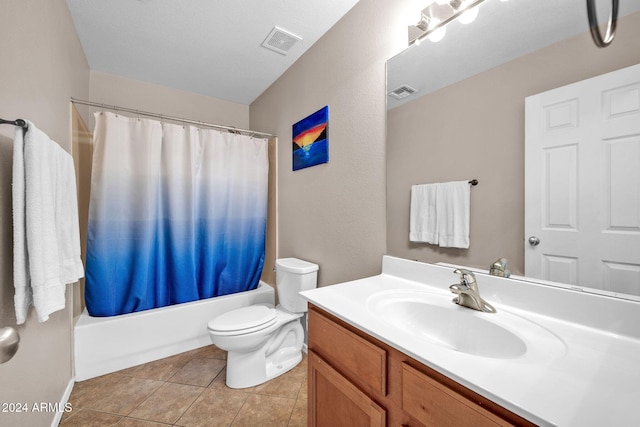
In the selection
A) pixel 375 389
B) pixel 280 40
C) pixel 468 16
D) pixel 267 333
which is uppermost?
pixel 280 40

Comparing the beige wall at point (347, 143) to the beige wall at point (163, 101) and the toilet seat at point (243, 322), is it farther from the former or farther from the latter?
the beige wall at point (163, 101)

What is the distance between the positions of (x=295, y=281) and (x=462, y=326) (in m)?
1.17

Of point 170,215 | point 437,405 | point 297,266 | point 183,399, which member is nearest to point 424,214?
point 437,405

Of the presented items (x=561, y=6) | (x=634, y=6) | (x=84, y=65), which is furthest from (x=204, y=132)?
(x=634, y=6)

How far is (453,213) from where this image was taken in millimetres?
1124

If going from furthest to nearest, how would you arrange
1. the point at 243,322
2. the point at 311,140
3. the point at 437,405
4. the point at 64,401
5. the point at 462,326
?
the point at 311,140 < the point at 243,322 < the point at 64,401 < the point at 462,326 < the point at 437,405

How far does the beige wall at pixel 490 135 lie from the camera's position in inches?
31.4

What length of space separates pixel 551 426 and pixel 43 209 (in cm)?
162

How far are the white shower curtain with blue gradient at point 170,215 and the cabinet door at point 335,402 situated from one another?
4.99 ft

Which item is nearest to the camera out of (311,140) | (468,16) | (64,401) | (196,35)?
(468,16)

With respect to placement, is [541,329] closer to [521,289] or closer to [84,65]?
[521,289]

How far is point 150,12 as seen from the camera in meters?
1.62

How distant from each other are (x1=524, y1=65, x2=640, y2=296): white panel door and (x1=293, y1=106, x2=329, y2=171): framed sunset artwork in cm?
115

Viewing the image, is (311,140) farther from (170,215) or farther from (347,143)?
(170,215)
